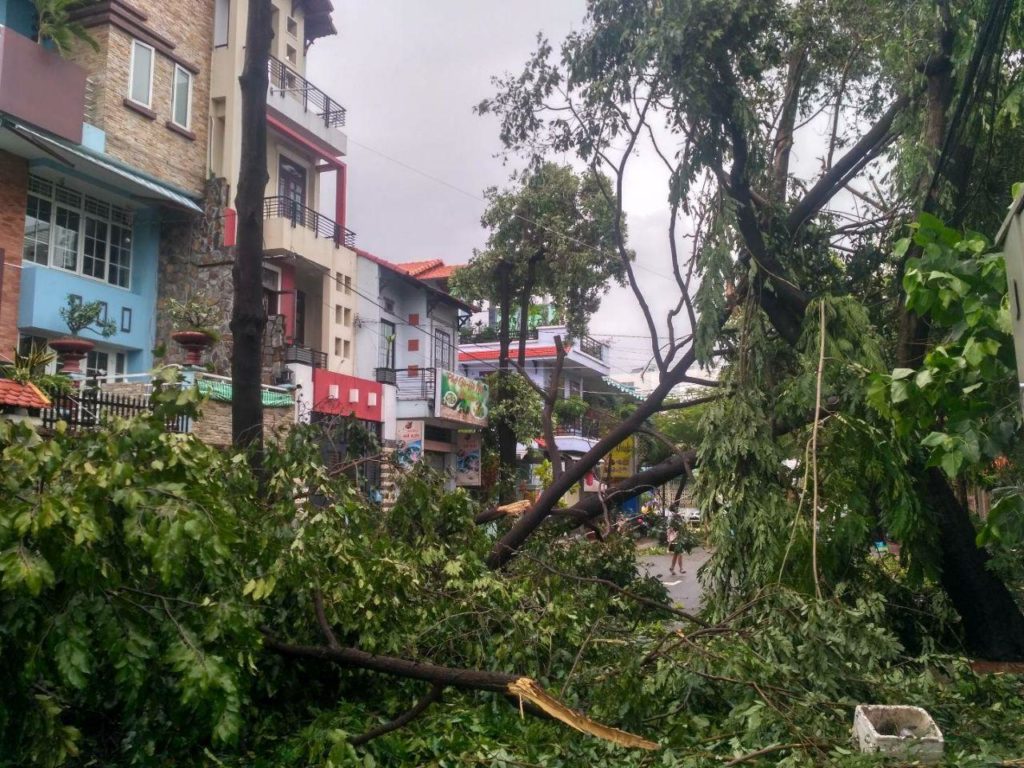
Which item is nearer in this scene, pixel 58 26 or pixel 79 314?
pixel 58 26

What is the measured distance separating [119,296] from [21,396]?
24.3 ft

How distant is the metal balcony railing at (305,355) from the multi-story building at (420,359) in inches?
82.7

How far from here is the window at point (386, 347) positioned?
22609 mm

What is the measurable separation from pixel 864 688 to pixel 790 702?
752 mm

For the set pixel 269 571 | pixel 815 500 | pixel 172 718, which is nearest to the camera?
pixel 172 718

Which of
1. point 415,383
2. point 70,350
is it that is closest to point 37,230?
point 70,350

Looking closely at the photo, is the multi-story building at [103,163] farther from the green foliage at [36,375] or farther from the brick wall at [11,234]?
the green foliage at [36,375]

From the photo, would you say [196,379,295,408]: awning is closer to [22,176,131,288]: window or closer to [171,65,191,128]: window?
[22,176,131,288]: window

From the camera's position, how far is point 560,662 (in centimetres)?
632

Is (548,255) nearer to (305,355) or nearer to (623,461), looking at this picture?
(305,355)

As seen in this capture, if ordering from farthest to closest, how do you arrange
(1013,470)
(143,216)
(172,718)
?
(143,216) → (1013,470) → (172,718)

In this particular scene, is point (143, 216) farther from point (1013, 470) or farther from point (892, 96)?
point (1013, 470)

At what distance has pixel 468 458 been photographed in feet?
86.4

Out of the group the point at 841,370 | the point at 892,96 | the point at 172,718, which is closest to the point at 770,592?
the point at 841,370
